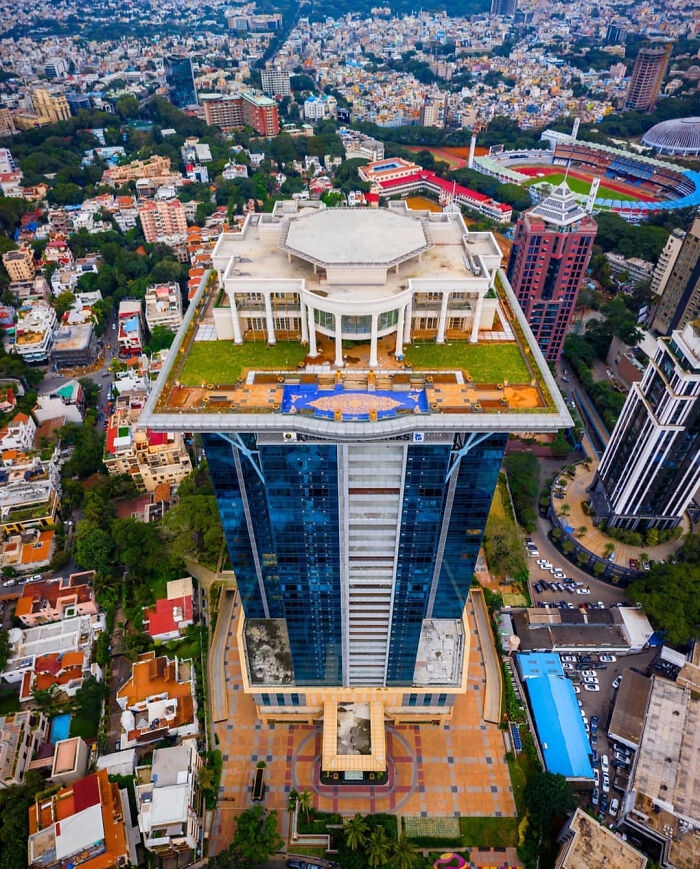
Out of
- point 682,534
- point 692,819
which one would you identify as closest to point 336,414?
point 692,819

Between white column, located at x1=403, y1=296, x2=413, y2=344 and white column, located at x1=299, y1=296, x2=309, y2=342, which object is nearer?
white column, located at x1=403, y1=296, x2=413, y2=344

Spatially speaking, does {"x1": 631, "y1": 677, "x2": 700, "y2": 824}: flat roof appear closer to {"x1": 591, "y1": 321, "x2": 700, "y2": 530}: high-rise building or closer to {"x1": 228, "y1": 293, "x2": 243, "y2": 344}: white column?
{"x1": 591, "y1": 321, "x2": 700, "y2": 530}: high-rise building

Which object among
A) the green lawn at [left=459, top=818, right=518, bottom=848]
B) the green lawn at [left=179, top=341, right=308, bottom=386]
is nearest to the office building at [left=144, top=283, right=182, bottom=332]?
the green lawn at [left=179, top=341, right=308, bottom=386]

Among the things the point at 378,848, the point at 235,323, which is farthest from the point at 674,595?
the point at 235,323

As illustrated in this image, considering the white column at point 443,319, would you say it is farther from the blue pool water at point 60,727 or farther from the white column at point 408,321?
the blue pool water at point 60,727

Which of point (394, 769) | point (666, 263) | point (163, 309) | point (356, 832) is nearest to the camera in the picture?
point (356, 832)

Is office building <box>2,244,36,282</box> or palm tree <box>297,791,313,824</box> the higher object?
office building <box>2,244,36,282</box>

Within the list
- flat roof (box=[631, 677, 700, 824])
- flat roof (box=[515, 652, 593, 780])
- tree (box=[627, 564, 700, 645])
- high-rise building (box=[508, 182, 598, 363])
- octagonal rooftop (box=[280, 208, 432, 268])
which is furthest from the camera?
high-rise building (box=[508, 182, 598, 363])

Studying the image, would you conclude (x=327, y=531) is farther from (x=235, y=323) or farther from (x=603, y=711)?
(x=603, y=711)
